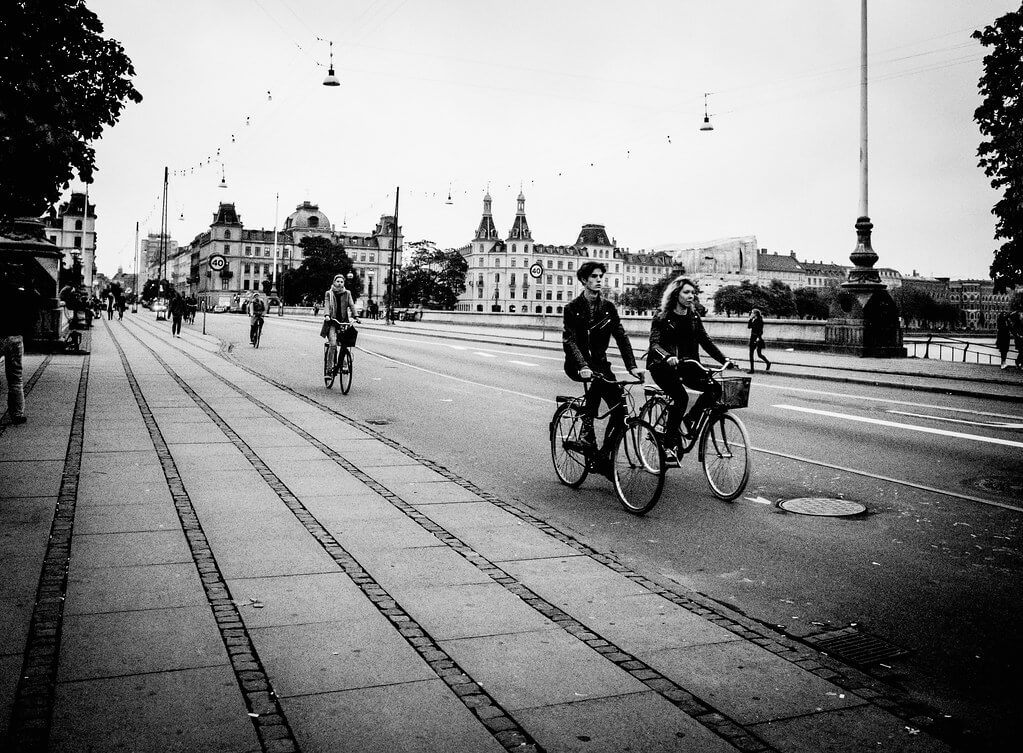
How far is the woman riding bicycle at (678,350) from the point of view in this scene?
760cm

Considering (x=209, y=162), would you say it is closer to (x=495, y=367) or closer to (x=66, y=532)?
(x=495, y=367)

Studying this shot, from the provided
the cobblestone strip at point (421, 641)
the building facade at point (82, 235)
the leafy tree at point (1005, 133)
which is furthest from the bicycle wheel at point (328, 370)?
the building facade at point (82, 235)

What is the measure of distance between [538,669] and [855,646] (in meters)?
1.52

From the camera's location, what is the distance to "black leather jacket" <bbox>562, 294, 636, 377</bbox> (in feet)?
23.8

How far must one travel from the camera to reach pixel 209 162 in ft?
124

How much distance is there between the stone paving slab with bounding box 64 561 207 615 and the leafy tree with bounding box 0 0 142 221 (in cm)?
1068

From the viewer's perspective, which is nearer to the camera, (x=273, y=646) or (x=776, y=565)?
(x=273, y=646)

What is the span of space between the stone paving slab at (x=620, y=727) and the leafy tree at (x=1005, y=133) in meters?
23.1

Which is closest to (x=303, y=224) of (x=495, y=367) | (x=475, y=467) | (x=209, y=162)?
(x=209, y=162)

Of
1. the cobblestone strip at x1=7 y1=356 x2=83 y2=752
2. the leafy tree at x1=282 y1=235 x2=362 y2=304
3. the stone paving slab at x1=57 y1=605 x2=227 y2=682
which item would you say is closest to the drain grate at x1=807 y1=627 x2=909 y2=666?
the stone paving slab at x1=57 y1=605 x2=227 y2=682

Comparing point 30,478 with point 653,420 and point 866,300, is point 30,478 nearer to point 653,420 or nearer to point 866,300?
point 653,420

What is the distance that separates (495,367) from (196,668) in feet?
60.7

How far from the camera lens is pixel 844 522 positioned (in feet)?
21.8

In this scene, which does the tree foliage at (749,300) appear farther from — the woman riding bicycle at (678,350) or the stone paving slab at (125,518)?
the stone paving slab at (125,518)
